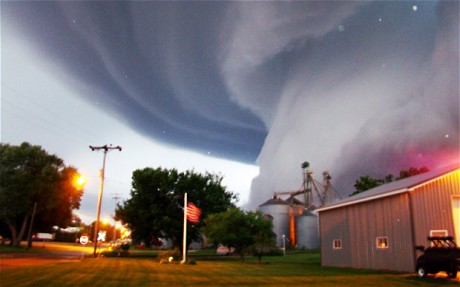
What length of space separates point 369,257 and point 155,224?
29573 mm

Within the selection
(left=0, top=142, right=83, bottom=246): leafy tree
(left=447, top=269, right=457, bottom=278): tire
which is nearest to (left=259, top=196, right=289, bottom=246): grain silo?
(left=0, top=142, right=83, bottom=246): leafy tree

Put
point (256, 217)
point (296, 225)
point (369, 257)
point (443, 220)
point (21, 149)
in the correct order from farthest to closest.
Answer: point (296, 225) < point (21, 149) < point (256, 217) < point (369, 257) < point (443, 220)

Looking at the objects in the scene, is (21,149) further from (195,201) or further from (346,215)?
(346,215)

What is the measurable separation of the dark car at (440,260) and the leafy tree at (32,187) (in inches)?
2143

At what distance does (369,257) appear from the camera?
26.3m

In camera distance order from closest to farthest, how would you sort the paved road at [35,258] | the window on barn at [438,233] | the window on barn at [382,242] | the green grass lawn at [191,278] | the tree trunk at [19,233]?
the green grass lawn at [191,278] → the window on barn at [438,233] → the window on barn at [382,242] → the paved road at [35,258] → the tree trunk at [19,233]

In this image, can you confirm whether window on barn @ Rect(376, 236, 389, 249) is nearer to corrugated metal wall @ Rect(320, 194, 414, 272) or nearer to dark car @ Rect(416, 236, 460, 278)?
corrugated metal wall @ Rect(320, 194, 414, 272)

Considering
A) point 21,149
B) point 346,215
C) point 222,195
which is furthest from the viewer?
point 21,149

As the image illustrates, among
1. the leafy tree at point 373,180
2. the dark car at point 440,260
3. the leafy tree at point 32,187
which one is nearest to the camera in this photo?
the dark car at point 440,260

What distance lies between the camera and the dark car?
18.6 metres

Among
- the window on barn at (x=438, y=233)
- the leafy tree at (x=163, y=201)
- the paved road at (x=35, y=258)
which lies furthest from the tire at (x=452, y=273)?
the leafy tree at (x=163, y=201)

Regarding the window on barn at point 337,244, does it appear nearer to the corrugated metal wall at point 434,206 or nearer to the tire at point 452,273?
the corrugated metal wall at point 434,206

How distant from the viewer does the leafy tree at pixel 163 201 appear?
50.4 metres

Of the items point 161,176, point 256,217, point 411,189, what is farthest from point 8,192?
point 411,189
